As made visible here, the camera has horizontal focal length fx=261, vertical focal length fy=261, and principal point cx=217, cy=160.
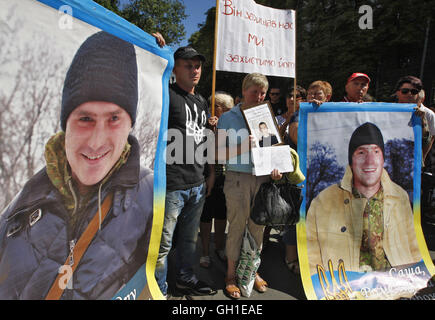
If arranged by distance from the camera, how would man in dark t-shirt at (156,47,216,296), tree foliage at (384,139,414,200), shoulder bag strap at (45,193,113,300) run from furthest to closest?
tree foliage at (384,139,414,200), man in dark t-shirt at (156,47,216,296), shoulder bag strap at (45,193,113,300)

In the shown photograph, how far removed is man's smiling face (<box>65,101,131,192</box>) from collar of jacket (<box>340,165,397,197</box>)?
205cm

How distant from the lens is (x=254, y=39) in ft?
8.79

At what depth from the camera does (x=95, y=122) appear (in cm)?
146

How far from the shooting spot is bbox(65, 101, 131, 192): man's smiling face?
1.36 meters

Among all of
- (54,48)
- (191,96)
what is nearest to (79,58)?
(54,48)

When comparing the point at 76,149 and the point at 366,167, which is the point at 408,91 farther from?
the point at 76,149

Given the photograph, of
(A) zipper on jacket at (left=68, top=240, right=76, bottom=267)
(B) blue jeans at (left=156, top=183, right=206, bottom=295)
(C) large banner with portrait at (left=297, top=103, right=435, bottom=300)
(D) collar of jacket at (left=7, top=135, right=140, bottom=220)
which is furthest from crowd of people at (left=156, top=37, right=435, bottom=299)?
(D) collar of jacket at (left=7, top=135, right=140, bottom=220)

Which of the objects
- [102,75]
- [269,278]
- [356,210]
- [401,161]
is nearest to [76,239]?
[102,75]

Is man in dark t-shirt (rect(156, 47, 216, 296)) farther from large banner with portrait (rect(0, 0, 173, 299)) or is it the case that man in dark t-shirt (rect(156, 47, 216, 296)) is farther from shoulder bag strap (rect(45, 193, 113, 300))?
shoulder bag strap (rect(45, 193, 113, 300))

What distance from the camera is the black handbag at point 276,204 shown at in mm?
2186

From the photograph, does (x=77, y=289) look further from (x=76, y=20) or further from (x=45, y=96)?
(x=76, y=20)

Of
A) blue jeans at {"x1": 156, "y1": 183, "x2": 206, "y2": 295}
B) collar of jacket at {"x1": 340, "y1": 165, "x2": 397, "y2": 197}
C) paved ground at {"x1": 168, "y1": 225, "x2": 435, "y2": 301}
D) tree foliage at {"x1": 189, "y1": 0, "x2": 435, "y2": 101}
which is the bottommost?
paved ground at {"x1": 168, "y1": 225, "x2": 435, "y2": 301}

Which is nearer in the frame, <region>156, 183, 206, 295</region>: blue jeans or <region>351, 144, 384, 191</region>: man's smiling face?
<region>156, 183, 206, 295</region>: blue jeans

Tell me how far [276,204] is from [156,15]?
15.7m
